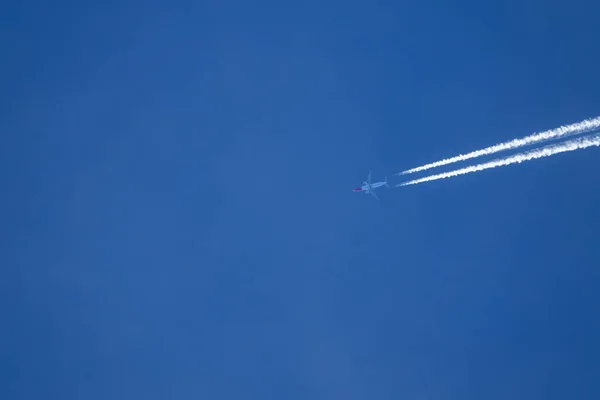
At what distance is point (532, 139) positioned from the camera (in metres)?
37.7

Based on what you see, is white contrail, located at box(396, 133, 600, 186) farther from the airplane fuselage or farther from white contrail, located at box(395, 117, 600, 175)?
the airplane fuselage

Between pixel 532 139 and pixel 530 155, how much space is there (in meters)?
1.46

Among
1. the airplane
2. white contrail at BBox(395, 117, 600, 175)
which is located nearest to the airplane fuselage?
the airplane

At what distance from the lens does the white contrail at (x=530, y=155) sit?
1345 inches

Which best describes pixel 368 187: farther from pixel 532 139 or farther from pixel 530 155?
pixel 532 139

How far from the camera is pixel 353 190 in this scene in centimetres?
4278

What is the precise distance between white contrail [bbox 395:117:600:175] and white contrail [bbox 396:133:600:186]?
24.4 inches

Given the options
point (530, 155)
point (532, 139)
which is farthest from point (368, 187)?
point (532, 139)

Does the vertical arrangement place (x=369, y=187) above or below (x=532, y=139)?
above

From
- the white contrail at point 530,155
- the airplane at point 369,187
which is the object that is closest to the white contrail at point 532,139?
the white contrail at point 530,155

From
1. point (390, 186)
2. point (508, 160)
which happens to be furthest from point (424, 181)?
point (508, 160)

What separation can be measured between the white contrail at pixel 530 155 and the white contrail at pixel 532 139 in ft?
2.03

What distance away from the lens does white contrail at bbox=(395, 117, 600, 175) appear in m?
35.0

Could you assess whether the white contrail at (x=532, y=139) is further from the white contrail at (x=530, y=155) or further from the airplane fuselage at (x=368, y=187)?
the airplane fuselage at (x=368, y=187)
